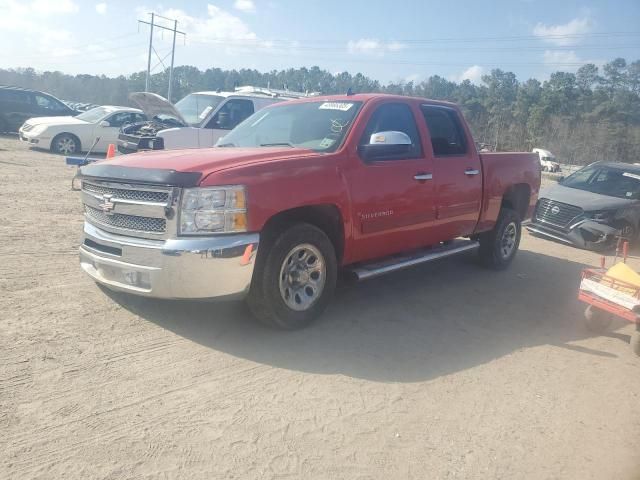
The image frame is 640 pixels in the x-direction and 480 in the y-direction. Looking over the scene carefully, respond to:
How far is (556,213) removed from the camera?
9992 mm

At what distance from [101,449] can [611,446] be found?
9.68 feet

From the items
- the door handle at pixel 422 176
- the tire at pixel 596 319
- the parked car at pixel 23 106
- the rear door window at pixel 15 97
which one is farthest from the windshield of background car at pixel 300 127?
the rear door window at pixel 15 97

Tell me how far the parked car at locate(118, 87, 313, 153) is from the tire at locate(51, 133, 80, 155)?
12.3 ft

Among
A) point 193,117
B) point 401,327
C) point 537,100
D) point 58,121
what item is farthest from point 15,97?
point 537,100

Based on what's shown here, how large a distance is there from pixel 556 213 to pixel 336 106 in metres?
6.50

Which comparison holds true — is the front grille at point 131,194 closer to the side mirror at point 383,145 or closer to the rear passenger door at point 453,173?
the side mirror at point 383,145

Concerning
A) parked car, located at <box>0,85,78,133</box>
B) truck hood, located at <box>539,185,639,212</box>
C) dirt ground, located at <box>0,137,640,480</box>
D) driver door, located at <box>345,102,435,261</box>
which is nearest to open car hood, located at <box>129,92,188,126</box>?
dirt ground, located at <box>0,137,640,480</box>

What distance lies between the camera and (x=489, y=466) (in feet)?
9.47

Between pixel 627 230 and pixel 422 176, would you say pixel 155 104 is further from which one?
pixel 627 230

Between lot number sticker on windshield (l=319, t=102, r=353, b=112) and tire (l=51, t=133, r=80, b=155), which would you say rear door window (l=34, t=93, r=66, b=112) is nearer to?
tire (l=51, t=133, r=80, b=155)

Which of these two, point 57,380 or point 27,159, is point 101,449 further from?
point 27,159

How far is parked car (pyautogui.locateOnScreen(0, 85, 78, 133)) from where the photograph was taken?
19.2 metres

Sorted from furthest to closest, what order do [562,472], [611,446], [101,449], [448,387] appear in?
1. [448,387]
2. [611,446]
3. [562,472]
4. [101,449]

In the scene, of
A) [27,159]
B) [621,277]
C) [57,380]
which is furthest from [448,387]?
[27,159]
